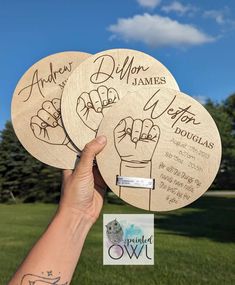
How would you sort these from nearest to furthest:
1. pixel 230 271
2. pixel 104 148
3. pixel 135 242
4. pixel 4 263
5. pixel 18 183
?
pixel 104 148, pixel 135 242, pixel 230 271, pixel 4 263, pixel 18 183

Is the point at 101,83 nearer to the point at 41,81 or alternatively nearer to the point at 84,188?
the point at 41,81

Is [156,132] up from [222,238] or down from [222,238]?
up

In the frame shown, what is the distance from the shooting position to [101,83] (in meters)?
1.76

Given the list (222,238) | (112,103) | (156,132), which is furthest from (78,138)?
(222,238)

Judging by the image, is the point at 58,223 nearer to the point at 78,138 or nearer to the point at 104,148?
the point at 104,148

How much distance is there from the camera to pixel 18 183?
29.2 metres

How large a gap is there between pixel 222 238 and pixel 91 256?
420 cm

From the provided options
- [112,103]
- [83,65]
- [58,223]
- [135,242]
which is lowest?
[135,242]

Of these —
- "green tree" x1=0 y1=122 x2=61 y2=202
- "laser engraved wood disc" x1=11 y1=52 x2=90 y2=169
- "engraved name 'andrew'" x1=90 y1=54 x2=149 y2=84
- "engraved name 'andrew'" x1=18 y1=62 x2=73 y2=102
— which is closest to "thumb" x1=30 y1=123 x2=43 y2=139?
"laser engraved wood disc" x1=11 y1=52 x2=90 y2=169

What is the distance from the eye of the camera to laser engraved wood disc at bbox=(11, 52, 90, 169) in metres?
1.82

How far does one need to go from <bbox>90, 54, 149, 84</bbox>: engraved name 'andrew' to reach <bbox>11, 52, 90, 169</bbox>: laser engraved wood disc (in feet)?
0.61

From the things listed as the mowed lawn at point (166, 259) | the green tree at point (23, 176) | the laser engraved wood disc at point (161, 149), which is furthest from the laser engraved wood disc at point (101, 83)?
the green tree at point (23, 176)

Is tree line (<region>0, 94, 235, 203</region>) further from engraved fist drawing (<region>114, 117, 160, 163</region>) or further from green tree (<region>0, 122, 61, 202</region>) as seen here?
engraved fist drawing (<region>114, 117, 160, 163</region>)

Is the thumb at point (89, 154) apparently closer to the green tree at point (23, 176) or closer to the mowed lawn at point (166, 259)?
the mowed lawn at point (166, 259)
